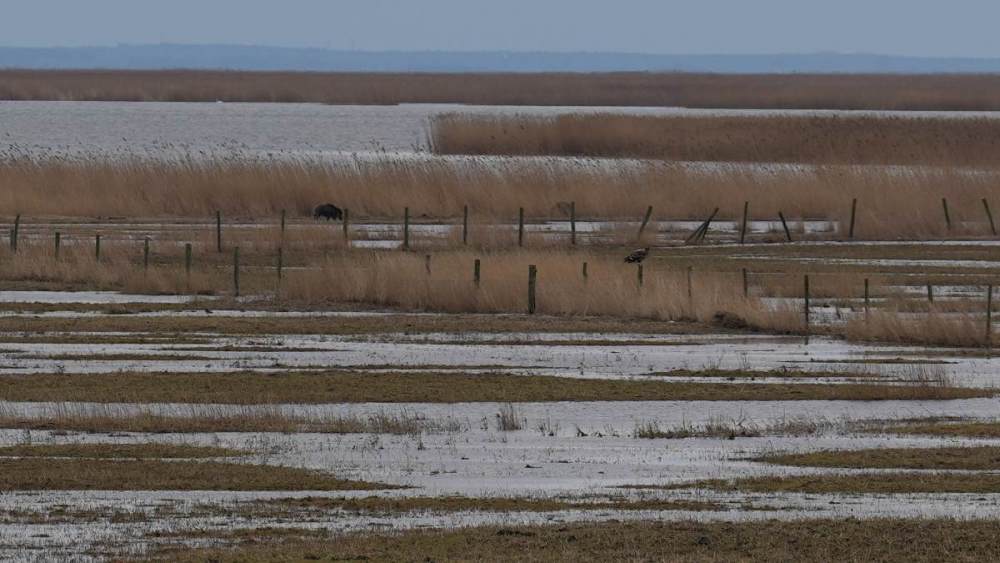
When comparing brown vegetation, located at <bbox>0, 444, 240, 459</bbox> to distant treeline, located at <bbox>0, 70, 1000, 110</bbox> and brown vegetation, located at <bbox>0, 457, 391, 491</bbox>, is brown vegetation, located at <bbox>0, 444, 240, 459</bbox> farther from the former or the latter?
distant treeline, located at <bbox>0, 70, 1000, 110</bbox>

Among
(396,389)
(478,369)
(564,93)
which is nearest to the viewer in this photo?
(396,389)

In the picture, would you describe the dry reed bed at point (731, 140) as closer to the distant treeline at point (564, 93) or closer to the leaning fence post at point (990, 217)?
the leaning fence post at point (990, 217)

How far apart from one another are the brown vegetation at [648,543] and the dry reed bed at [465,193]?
118 ft

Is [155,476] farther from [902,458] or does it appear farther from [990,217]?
[990,217]

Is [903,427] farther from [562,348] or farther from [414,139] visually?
[414,139]

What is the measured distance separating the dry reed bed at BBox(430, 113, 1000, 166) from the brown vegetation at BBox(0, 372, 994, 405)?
45206mm

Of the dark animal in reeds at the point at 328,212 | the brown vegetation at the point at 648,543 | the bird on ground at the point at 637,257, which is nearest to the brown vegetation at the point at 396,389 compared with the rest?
the brown vegetation at the point at 648,543

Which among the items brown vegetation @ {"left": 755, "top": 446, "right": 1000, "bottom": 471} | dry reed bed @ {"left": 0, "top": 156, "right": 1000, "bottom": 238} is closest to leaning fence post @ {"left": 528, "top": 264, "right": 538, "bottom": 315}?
brown vegetation @ {"left": 755, "top": 446, "right": 1000, "bottom": 471}

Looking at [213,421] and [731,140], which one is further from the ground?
[731,140]

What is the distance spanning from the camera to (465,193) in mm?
51156

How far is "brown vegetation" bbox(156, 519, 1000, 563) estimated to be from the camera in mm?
11148

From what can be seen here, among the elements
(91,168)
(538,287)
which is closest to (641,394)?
(538,287)

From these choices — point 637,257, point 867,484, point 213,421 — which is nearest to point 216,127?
point 637,257

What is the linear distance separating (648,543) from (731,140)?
199ft
